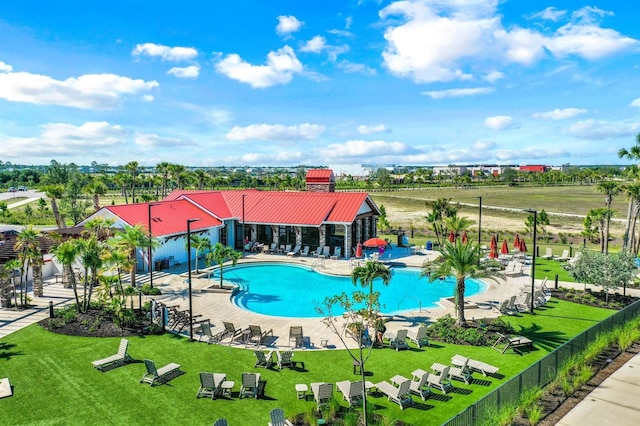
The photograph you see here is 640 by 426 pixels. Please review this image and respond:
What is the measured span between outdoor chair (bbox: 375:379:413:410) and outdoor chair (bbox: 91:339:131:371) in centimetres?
953

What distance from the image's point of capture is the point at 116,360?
1603 centimetres

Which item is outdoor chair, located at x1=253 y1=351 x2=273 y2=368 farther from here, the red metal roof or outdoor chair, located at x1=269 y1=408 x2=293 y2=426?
the red metal roof

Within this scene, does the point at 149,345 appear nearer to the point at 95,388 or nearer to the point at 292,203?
the point at 95,388

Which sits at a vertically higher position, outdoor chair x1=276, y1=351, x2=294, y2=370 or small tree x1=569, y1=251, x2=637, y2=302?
small tree x1=569, y1=251, x2=637, y2=302

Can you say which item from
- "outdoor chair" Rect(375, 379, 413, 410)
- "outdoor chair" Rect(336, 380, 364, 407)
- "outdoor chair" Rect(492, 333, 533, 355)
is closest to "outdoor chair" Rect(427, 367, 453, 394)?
"outdoor chair" Rect(375, 379, 413, 410)

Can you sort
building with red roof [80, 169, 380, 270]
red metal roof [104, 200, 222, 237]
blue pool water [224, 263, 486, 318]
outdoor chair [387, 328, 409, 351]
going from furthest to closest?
building with red roof [80, 169, 380, 270]
red metal roof [104, 200, 222, 237]
blue pool water [224, 263, 486, 318]
outdoor chair [387, 328, 409, 351]

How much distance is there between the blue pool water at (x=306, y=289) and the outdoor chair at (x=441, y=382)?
855 centimetres

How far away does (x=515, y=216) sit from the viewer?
235 ft

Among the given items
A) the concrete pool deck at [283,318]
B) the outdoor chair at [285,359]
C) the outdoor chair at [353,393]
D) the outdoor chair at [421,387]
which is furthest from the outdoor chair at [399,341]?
the outdoor chair at [353,393]

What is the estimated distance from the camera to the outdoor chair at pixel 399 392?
1315cm

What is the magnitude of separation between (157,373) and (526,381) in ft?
38.6

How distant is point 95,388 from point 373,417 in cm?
921

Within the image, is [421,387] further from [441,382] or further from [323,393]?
[323,393]

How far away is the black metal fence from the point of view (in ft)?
34.7
